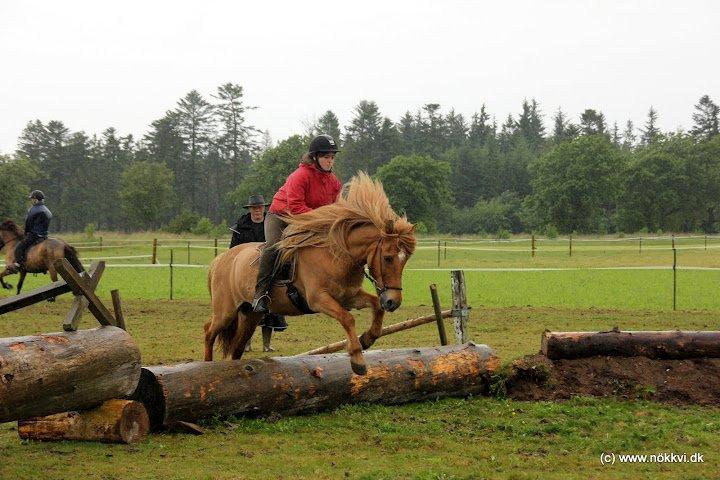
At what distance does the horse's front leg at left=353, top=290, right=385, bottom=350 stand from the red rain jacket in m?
1.25

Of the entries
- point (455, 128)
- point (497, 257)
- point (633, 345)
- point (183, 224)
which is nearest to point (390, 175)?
point (183, 224)

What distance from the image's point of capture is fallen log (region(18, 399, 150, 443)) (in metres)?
7.40

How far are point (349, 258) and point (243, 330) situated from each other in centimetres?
214

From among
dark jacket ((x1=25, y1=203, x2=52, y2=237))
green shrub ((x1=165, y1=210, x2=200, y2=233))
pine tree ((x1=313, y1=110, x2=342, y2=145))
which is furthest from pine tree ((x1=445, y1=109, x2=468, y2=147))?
dark jacket ((x1=25, y1=203, x2=52, y2=237))

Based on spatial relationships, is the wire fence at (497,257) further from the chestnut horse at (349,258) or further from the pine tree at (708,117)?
the pine tree at (708,117)

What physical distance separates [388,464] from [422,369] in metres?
2.83

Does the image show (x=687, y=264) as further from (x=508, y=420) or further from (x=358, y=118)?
(x=358, y=118)

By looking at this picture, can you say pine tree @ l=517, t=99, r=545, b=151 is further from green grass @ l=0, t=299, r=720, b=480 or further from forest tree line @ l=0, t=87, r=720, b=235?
green grass @ l=0, t=299, r=720, b=480

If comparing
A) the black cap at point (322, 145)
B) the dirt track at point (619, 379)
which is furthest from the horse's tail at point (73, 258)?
the dirt track at point (619, 379)

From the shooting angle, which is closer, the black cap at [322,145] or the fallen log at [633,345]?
the black cap at [322,145]

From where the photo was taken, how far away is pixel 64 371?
6.82 metres

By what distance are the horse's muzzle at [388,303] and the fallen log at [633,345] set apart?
318cm

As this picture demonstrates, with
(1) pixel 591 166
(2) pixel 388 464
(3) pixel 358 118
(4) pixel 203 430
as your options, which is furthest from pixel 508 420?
(3) pixel 358 118

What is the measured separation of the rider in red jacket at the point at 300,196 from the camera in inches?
346
